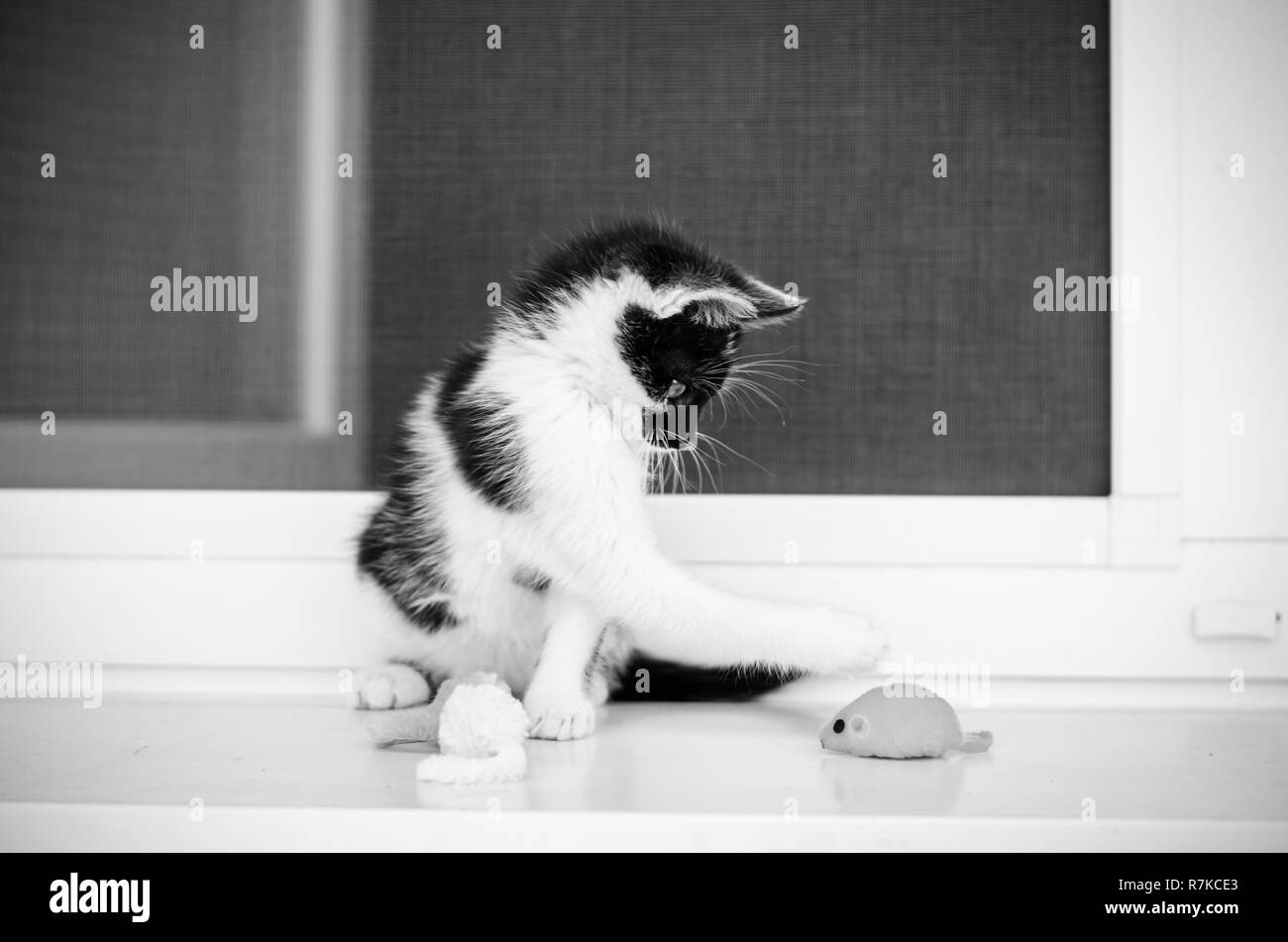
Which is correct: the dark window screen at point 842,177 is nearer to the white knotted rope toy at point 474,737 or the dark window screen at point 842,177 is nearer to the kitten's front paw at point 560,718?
the kitten's front paw at point 560,718

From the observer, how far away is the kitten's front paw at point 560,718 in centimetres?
99

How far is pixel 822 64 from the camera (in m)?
1.29

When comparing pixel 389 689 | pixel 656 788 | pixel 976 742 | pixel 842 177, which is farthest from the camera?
pixel 842 177

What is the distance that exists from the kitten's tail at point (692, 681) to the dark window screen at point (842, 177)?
0.73 ft

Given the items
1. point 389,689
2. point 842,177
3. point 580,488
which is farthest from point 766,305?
point 389,689

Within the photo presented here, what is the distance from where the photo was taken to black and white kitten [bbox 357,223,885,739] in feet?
3.29

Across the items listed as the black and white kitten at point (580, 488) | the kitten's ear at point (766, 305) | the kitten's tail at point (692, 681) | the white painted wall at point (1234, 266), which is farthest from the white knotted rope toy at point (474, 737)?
the white painted wall at point (1234, 266)

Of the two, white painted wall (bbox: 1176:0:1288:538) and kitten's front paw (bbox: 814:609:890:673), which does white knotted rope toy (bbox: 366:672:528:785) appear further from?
white painted wall (bbox: 1176:0:1288:538)

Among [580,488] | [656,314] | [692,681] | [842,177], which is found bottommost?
[692,681]

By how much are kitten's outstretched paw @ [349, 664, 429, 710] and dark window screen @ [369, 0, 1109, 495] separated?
1.44ft

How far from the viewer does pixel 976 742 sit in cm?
97

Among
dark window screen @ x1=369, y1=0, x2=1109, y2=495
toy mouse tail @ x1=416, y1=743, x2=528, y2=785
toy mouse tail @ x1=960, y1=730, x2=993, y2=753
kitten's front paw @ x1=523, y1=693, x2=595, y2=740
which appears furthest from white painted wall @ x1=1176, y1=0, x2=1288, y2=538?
toy mouse tail @ x1=416, y1=743, x2=528, y2=785

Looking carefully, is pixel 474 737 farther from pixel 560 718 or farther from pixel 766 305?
pixel 766 305

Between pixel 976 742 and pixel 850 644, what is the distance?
147 mm
